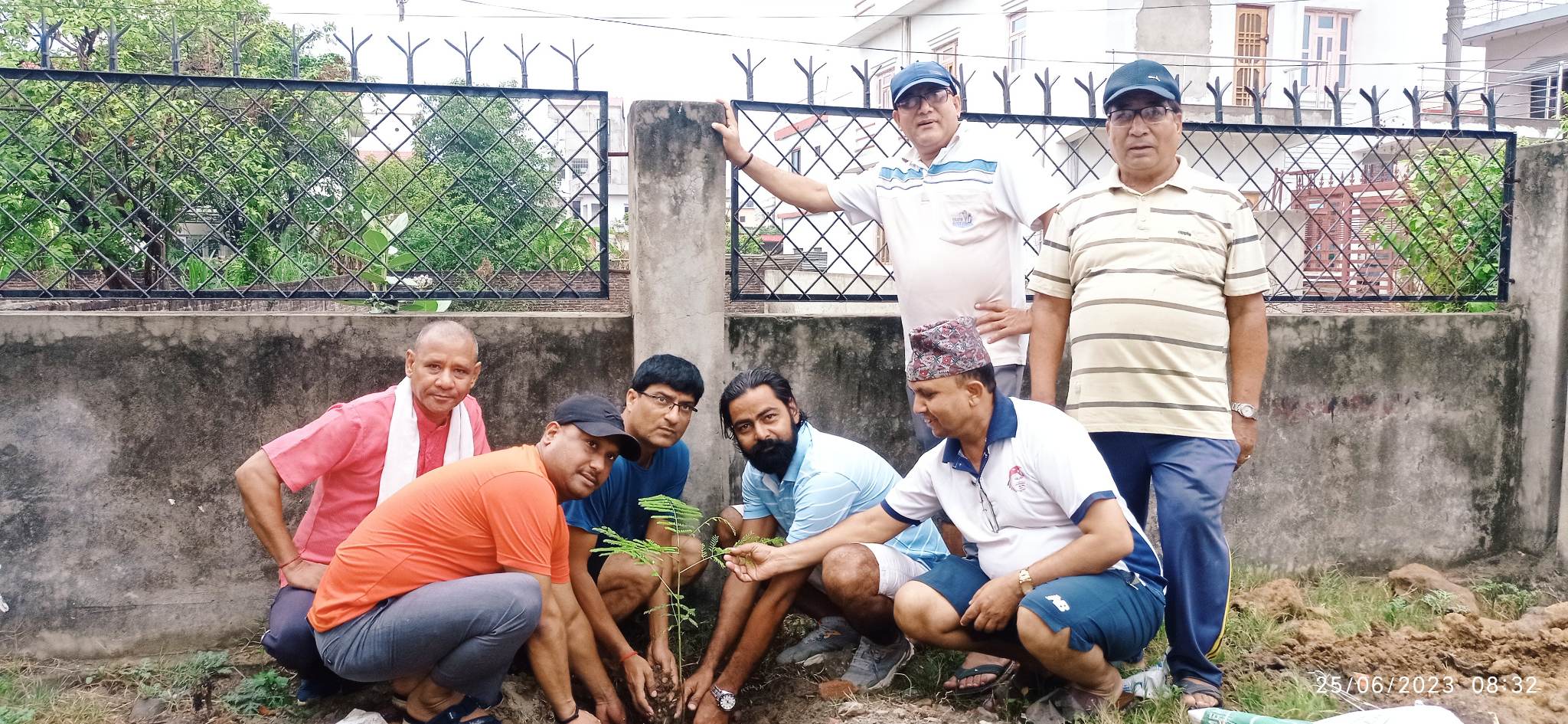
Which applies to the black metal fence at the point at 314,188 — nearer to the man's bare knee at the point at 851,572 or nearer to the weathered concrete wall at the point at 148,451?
the weathered concrete wall at the point at 148,451

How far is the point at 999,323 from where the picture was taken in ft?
12.0

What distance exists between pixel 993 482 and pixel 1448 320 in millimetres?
3259

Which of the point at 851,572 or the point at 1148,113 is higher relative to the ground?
the point at 1148,113

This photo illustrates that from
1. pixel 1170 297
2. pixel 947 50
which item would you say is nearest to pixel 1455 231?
pixel 1170 297

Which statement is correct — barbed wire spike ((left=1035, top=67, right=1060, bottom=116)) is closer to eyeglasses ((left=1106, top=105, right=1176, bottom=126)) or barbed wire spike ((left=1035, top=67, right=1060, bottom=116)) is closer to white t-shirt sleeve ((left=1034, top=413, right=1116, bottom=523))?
eyeglasses ((left=1106, top=105, right=1176, bottom=126))

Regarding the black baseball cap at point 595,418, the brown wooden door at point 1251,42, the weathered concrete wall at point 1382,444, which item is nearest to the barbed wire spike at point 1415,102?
the weathered concrete wall at point 1382,444

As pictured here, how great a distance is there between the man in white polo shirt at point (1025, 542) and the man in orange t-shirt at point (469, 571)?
102 cm

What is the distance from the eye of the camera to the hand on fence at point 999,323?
3.66 metres

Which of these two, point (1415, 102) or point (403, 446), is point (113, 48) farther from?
point (1415, 102)

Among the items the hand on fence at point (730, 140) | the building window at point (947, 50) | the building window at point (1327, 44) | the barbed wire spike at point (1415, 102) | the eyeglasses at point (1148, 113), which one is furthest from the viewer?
the building window at point (947, 50)

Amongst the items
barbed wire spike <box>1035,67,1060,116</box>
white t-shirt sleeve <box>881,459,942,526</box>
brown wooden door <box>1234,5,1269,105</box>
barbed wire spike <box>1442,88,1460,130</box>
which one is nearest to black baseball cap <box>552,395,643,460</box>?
white t-shirt sleeve <box>881,459,942,526</box>

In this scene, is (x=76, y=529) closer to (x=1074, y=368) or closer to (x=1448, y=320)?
(x=1074, y=368)

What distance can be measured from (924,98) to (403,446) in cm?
215

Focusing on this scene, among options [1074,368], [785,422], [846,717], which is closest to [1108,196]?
[1074,368]
